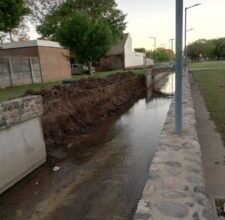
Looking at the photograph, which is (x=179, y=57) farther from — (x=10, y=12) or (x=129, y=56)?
(x=129, y=56)

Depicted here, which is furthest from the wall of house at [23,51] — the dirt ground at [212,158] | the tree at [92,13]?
the dirt ground at [212,158]

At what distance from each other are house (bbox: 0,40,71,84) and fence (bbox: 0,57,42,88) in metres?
0.85

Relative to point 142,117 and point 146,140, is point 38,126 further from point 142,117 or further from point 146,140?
point 142,117

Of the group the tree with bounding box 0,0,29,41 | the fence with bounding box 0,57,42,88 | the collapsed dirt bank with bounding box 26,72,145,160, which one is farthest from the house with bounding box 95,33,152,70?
the tree with bounding box 0,0,29,41

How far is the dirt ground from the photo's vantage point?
4386mm

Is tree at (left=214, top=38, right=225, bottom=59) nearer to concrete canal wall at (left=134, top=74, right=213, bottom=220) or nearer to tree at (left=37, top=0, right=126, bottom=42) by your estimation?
tree at (left=37, top=0, right=126, bottom=42)

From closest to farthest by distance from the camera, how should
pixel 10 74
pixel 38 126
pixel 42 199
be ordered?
pixel 42 199 < pixel 38 126 < pixel 10 74

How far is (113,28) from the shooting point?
108 ft

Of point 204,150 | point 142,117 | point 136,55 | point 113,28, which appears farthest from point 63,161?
point 136,55

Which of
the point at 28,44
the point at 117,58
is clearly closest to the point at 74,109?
the point at 28,44

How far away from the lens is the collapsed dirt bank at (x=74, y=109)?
947 cm

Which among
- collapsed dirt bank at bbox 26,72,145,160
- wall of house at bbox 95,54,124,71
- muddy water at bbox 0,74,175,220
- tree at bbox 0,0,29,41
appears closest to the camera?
muddy water at bbox 0,74,175,220

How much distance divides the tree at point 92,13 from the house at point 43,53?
8363 mm

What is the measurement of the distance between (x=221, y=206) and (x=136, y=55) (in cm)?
5234
